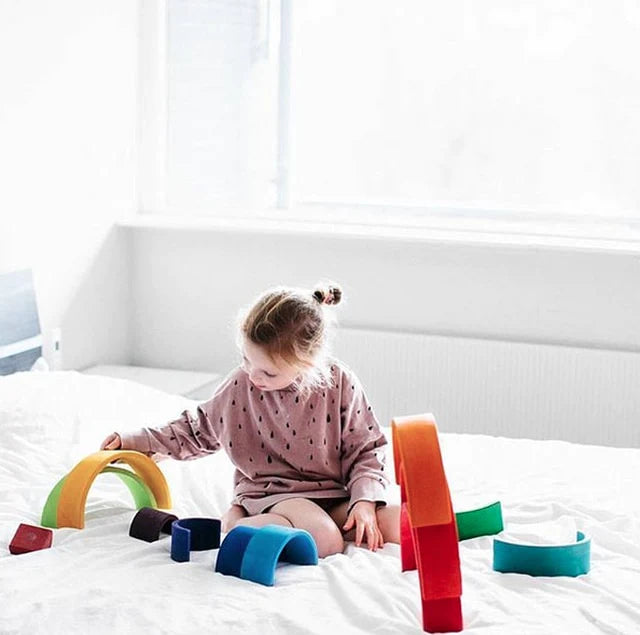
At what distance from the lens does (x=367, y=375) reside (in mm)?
3766

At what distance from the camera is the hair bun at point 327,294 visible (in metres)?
2.15

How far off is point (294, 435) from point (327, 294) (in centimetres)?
27

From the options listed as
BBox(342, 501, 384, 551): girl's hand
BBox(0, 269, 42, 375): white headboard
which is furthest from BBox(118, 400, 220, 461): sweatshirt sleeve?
BBox(0, 269, 42, 375): white headboard

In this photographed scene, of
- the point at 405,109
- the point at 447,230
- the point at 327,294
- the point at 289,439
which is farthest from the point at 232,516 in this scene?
the point at 405,109

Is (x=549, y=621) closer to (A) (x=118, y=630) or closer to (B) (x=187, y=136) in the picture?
(A) (x=118, y=630)

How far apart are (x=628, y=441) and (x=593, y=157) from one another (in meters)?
0.89

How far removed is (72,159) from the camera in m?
3.62

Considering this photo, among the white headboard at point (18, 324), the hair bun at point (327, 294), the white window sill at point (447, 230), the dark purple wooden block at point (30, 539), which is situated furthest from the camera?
the white window sill at point (447, 230)

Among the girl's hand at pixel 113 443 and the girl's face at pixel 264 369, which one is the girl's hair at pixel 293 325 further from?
the girl's hand at pixel 113 443

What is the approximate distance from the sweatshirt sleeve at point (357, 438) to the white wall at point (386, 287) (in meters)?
1.47

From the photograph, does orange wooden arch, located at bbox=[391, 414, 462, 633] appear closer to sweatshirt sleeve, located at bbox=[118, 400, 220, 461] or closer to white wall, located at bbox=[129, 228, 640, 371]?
sweatshirt sleeve, located at bbox=[118, 400, 220, 461]

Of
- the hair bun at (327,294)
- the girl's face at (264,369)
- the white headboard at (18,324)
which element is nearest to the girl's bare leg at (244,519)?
the girl's face at (264,369)

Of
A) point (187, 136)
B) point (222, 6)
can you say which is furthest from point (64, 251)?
point (222, 6)

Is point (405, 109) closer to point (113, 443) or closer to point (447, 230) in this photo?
point (447, 230)
